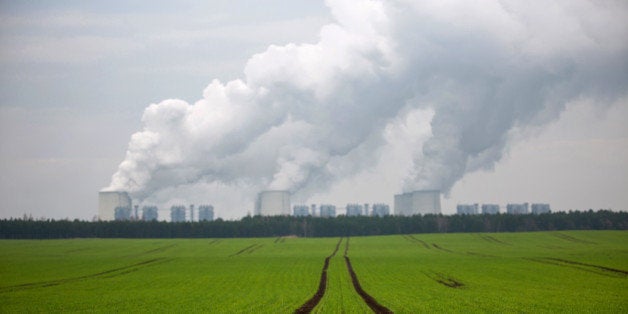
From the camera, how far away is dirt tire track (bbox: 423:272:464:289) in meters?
57.1

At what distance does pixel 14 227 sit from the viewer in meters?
197

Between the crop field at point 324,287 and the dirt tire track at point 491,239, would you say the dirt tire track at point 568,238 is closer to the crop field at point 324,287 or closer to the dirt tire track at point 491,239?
the dirt tire track at point 491,239

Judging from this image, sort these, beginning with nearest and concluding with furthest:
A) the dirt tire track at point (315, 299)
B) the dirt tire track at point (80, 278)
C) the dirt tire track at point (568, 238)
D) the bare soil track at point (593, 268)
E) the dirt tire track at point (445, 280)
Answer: the dirt tire track at point (315, 299), the dirt tire track at point (445, 280), the dirt tire track at point (80, 278), the bare soil track at point (593, 268), the dirt tire track at point (568, 238)

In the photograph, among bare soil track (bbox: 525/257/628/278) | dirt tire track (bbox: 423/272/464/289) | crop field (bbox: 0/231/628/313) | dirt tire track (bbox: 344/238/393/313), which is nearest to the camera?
dirt tire track (bbox: 344/238/393/313)

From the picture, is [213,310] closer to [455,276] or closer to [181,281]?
[181,281]

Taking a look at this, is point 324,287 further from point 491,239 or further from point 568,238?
point 568,238

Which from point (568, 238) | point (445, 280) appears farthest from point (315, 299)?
point (568, 238)

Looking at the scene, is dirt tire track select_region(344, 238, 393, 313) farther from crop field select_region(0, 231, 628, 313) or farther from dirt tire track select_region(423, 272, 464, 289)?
dirt tire track select_region(423, 272, 464, 289)

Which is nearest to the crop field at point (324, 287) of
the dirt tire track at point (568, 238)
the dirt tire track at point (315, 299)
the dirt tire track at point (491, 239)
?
the dirt tire track at point (315, 299)

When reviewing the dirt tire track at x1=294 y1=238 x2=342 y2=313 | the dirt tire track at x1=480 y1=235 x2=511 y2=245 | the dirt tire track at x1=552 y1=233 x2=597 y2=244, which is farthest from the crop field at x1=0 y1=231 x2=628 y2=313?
the dirt tire track at x1=480 y1=235 x2=511 y2=245

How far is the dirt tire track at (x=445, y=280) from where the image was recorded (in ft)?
187

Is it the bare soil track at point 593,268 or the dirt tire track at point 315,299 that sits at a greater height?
the bare soil track at point 593,268

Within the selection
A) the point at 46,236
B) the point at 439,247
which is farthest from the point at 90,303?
the point at 46,236

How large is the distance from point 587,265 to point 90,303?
173 feet
